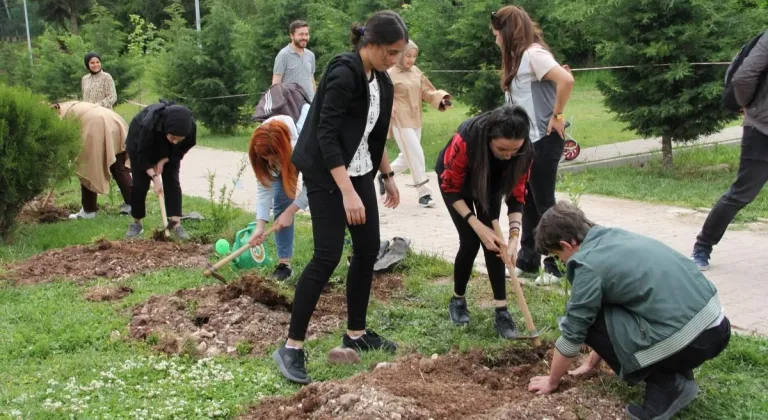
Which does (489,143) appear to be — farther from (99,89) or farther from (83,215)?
(99,89)

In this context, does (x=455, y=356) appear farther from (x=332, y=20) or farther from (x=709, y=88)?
(x=332, y=20)

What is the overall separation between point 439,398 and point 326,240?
987 mm

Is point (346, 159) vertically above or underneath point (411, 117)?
above

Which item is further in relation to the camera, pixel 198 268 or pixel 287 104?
pixel 198 268

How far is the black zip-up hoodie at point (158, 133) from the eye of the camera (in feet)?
21.8

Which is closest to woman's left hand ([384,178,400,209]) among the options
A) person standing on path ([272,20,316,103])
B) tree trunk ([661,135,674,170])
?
person standing on path ([272,20,316,103])

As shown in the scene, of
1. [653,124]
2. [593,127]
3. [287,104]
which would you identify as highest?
[287,104]

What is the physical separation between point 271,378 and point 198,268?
252 centimetres

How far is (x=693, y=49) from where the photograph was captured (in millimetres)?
9328

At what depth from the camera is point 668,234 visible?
22.6ft

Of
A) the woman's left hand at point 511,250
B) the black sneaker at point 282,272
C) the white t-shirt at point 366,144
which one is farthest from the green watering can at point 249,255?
the woman's left hand at point 511,250

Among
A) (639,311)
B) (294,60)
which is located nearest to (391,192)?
(639,311)

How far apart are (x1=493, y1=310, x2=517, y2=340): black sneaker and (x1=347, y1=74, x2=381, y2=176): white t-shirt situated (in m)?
1.20

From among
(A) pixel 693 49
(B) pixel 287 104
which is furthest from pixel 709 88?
(B) pixel 287 104
